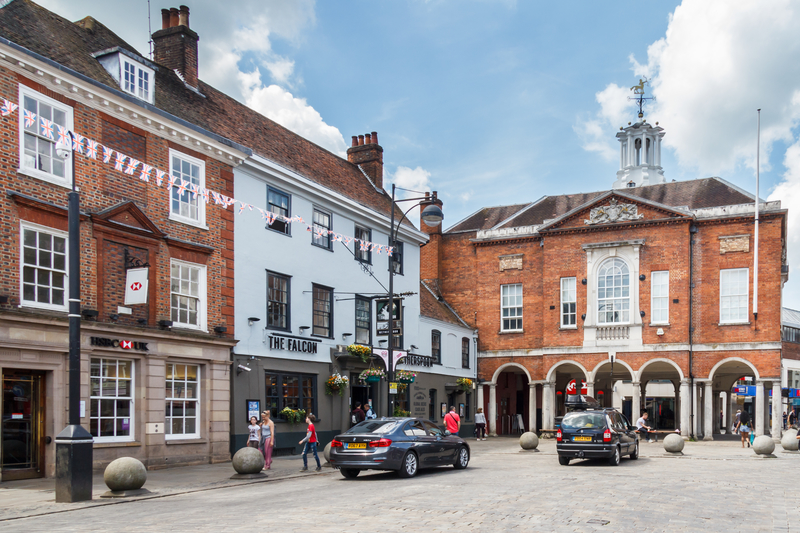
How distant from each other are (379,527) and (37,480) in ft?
31.0

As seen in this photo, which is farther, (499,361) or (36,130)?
(499,361)

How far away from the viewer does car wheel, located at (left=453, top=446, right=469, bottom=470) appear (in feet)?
62.5

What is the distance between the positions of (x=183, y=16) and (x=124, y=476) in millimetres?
16014

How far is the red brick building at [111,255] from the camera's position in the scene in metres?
16.0

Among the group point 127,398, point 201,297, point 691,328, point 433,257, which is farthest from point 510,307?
point 127,398

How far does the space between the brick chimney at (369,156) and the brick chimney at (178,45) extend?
11443mm

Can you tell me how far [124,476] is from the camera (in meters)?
13.7

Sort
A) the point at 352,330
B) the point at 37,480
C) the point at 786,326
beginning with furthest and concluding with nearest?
the point at 786,326 → the point at 352,330 → the point at 37,480

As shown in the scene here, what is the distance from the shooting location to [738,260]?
3562 cm

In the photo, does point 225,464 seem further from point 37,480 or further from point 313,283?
point 313,283

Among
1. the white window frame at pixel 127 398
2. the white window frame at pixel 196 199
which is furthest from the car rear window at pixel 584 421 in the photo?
the white window frame at pixel 196 199

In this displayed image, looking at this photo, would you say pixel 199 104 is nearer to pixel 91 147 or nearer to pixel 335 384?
pixel 91 147

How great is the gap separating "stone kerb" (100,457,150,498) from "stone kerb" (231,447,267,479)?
3223 mm

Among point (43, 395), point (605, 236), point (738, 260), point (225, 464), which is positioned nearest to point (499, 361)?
point (605, 236)
